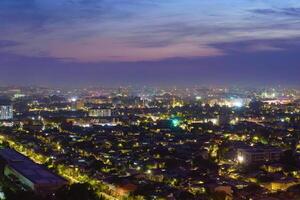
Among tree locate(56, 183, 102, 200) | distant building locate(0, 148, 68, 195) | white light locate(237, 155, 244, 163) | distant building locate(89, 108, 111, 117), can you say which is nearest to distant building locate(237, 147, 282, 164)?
white light locate(237, 155, 244, 163)

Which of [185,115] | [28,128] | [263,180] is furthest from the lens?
[185,115]

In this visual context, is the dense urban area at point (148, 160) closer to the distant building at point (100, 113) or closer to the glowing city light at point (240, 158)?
the glowing city light at point (240, 158)

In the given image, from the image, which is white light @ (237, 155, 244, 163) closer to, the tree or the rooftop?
the rooftop

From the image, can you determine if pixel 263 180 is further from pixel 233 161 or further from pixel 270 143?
pixel 270 143

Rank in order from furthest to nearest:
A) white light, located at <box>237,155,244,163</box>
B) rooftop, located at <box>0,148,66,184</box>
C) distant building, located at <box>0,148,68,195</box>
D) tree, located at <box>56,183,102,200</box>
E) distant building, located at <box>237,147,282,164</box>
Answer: white light, located at <box>237,155,244,163</box>, distant building, located at <box>237,147,282,164</box>, rooftop, located at <box>0,148,66,184</box>, distant building, located at <box>0,148,68,195</box>, tree, located at <box>56,183,102,200</box>

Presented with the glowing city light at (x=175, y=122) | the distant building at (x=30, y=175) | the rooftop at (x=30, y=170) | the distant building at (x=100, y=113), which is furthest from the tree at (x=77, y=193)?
the distant building at (x=100, y=113)

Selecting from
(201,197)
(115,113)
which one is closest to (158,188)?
(201,197)

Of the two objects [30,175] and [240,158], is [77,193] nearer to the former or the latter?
[30,175]
